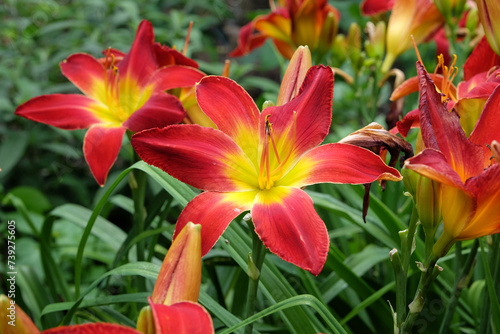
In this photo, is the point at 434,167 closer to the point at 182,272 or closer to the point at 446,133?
the point at 446,133

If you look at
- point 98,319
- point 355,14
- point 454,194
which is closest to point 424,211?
point 454,194

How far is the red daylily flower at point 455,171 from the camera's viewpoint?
1.64ft

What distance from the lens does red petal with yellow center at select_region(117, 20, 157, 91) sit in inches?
36.1

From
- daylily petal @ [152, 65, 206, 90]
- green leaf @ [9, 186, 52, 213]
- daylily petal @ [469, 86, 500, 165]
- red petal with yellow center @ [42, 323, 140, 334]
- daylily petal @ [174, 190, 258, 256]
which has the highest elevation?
daylily petal @ [152, 65, 206, 90]

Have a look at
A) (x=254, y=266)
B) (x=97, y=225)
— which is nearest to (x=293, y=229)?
(x=254, y=266)

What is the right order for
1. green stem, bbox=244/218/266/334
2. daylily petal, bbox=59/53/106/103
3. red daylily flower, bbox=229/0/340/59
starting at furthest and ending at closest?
red daylily flower, bbox=229/0/340/59 < daylily petal, bbox=59/53/106/103 < green stem, bbox=244/218/266/334

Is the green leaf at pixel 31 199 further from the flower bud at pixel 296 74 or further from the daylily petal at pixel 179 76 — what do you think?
the flower bud at pixel 296 74

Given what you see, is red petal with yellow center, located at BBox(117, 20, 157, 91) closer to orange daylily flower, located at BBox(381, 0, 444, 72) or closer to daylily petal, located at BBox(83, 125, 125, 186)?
daylily petal, located at BBox(83, 125, 125, 186)

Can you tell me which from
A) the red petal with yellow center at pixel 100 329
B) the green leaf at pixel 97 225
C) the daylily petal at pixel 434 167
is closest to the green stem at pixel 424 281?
the daylily petal at pixel 434 167

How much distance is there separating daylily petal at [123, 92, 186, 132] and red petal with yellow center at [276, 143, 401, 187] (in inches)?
8.4

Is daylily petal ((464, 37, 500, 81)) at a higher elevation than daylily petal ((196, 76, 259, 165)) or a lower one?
higher

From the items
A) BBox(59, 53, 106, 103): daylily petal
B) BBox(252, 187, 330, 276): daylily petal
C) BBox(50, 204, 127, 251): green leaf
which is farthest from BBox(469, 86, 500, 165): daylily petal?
BBox(50, 204, 127, 251): green leaf

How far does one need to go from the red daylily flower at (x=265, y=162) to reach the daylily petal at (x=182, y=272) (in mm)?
66

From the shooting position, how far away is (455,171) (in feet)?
1.75
